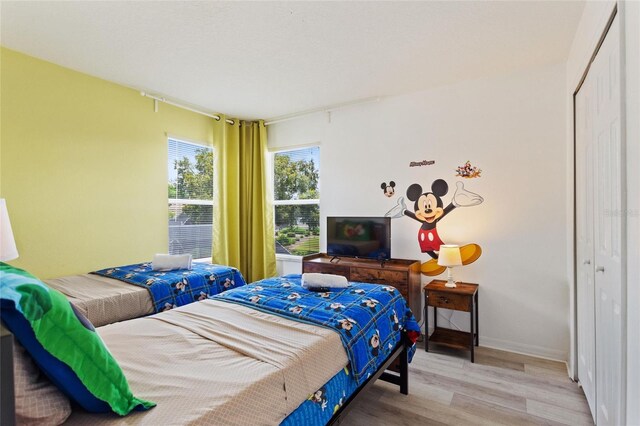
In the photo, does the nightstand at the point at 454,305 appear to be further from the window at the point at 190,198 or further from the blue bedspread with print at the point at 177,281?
the window at the point at 190,198

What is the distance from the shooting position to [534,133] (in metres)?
2.89

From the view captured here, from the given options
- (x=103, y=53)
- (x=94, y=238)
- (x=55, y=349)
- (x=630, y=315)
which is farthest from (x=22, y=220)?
(x=630, y=315)

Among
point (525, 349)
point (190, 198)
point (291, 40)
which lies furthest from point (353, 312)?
point (190, 198)

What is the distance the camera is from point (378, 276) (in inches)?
125

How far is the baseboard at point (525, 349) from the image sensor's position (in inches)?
109

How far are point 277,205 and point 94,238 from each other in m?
2.24

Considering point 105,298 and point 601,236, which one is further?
point 105,298

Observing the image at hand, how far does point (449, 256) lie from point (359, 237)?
98cm

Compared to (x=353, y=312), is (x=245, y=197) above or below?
above

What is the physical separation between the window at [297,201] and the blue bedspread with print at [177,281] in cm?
135

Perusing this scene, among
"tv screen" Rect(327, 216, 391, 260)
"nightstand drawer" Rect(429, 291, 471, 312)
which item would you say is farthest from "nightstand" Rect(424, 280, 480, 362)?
"tv screen" Rect(327, 216, 391, 260)

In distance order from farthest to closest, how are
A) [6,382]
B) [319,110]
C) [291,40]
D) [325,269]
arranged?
[319,110]
[325,269]
[291,40]
[6,382]

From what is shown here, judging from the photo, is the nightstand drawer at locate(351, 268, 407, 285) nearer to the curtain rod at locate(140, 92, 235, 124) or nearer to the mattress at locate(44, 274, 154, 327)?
the mattress at locate(44, 274, 154, 327)

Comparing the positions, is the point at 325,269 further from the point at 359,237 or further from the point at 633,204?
the point at 633,204
